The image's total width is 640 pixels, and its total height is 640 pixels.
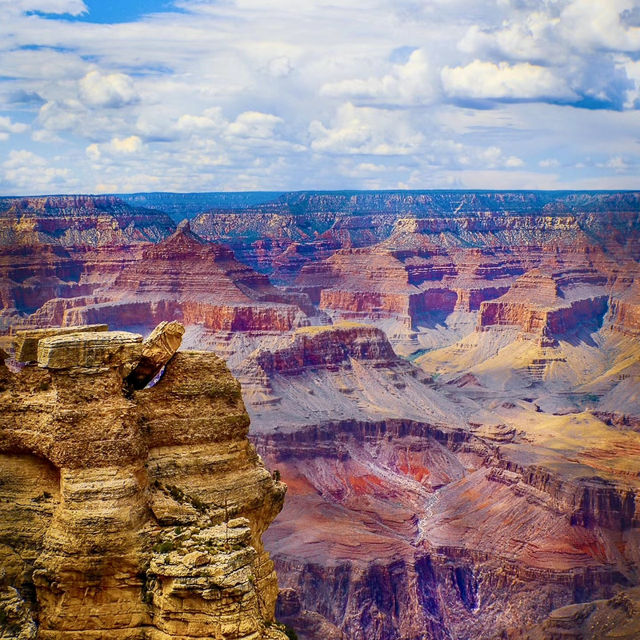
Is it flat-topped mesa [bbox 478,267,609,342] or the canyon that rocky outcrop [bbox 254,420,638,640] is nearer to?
the canyon

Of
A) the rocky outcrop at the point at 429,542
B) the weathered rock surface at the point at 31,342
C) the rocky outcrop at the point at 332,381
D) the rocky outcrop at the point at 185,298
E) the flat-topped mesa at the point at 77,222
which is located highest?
the flat-topped mesa at the point at 77,222

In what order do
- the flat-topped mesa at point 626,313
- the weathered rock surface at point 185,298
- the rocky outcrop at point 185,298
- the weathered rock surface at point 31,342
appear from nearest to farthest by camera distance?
1. the weathered rock surface at point 31,342
2. the weathered rock surface at point 185,298
3. the rocky outcrop at point 185,298
4. the flat-topped mesa at point 626,313

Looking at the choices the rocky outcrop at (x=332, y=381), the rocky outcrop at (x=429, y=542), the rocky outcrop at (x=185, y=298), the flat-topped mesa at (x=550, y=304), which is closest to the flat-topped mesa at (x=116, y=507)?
the rocky outcrop at (x=429, y=542)

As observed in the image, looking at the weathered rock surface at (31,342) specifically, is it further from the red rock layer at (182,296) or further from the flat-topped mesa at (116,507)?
the red rock layer at (182,296)

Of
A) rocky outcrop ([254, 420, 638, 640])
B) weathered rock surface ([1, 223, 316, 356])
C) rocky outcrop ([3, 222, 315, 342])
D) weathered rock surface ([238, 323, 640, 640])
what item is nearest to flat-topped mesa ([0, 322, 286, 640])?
rocky outcrop ([254, 420, 638, 640])

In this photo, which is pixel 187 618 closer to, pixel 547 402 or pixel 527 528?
pixel 527 528

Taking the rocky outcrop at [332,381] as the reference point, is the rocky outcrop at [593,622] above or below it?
below

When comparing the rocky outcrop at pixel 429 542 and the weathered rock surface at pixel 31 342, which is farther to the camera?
the rocky outcrop at pixel 429 542

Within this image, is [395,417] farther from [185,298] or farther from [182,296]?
[182,296]
